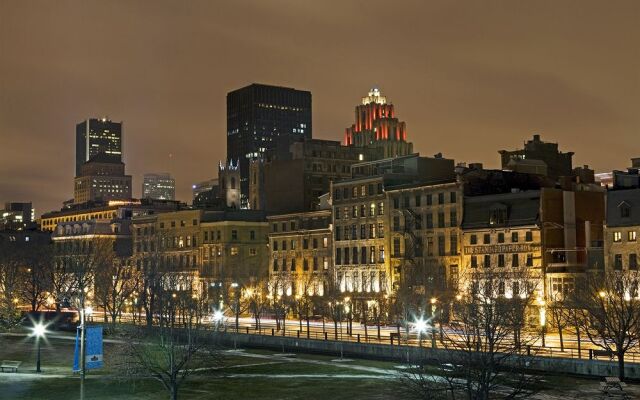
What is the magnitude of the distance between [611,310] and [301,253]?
75.2m

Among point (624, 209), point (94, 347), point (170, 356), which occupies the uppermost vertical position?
point (624, 209)

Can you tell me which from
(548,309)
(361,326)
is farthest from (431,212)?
(548,309)

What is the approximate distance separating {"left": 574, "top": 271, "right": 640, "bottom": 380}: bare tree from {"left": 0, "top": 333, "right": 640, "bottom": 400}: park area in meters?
3.93

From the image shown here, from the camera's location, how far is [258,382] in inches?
2884

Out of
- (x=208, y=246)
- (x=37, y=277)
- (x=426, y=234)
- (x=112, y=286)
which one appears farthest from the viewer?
(x=208, y=246)

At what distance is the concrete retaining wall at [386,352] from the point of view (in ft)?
229

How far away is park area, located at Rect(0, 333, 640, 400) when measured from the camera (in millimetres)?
65875

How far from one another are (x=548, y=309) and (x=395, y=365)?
85.7 feet

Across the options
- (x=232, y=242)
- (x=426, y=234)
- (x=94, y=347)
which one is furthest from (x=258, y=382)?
(x=232, y=242)

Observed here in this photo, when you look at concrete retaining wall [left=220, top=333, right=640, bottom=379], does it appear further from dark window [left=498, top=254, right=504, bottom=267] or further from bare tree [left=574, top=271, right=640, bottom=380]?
dark window [left=498, top=254, right=504, bottom=267]

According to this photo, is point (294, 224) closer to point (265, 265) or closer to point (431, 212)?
point (265, 265)

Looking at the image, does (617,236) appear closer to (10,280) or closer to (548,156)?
(548,156)

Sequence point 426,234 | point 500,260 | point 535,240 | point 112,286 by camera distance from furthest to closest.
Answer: point 112,286, point 426,234, point 500,260, point 535,240

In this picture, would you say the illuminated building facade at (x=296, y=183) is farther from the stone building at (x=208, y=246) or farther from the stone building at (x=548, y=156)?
the stone building at (x=548, y=156)
